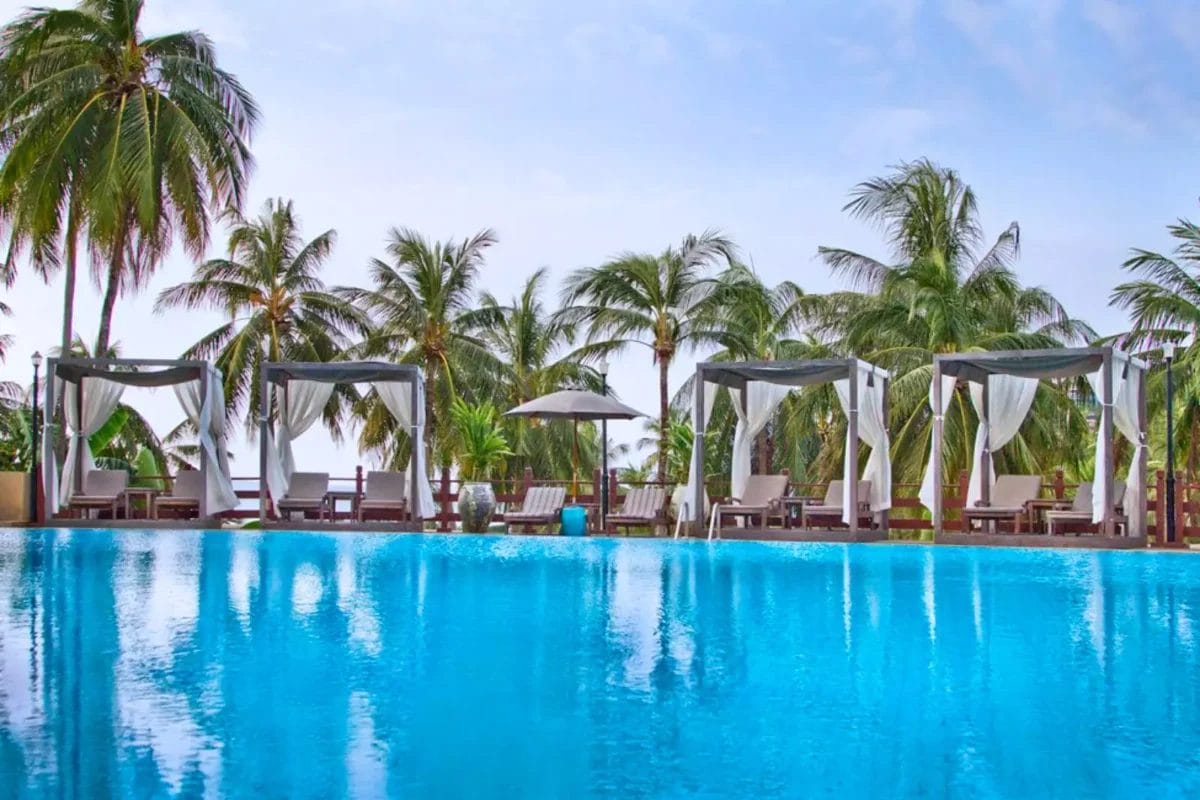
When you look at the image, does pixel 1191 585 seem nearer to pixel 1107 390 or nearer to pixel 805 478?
pixel 1107 390

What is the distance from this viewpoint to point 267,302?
88.8 feet

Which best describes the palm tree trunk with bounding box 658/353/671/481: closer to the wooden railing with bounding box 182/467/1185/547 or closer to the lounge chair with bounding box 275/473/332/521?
the wooden railing with bounding box 182/467/1185/547

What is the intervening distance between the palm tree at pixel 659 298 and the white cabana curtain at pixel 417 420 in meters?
7.46

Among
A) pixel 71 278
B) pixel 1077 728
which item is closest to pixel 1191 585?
pixel 1077 728

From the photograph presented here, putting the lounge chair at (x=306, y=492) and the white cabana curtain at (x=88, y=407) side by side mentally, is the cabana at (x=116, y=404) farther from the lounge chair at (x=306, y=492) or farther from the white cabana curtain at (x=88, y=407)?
the lounge chair at (x=306, y=492)

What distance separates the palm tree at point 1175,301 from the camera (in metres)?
22.5

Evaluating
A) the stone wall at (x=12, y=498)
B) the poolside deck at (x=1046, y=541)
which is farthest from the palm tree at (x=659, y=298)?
the stone wall at (x=12, y=498)

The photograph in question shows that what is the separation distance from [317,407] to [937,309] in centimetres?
1075

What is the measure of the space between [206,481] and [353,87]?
10449 millimetres

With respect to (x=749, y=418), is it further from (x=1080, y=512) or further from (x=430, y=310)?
(x=430, y=310)

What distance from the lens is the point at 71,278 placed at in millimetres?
22297

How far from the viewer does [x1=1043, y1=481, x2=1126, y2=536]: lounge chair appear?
1628 centimetres

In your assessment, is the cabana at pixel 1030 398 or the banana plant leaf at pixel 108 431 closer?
the cabana at pixel 1030 398

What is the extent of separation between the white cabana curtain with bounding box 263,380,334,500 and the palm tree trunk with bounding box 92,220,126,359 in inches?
162
